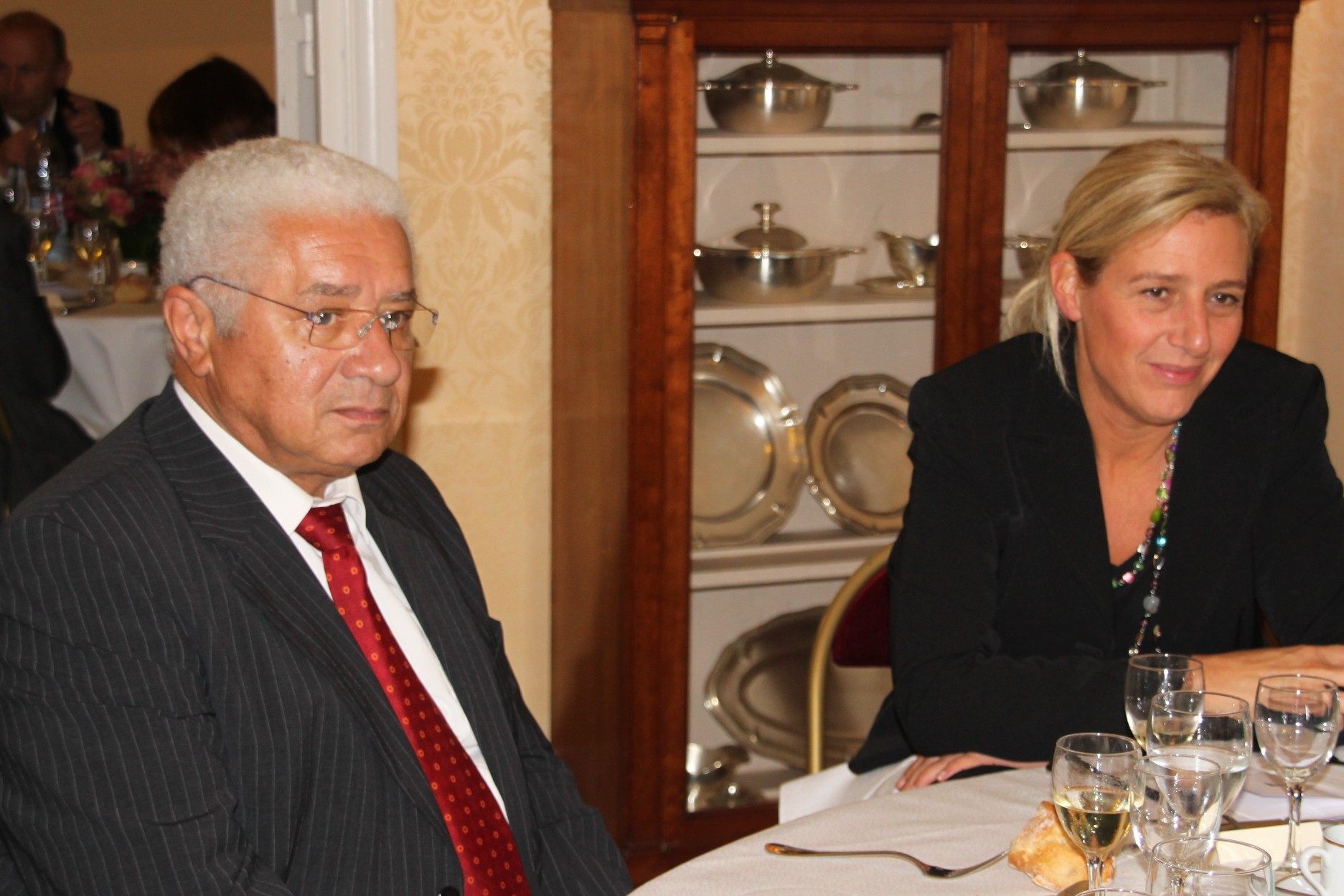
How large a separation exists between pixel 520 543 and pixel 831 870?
181 cm

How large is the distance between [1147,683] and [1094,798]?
274mm

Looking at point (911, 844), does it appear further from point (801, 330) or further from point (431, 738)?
point (801, 330)

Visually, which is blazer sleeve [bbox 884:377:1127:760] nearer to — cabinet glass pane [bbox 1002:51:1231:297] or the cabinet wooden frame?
the cabinet wooden frame

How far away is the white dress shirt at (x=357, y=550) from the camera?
1407mm

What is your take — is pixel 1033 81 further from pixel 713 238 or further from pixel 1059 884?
pixel 1059 884

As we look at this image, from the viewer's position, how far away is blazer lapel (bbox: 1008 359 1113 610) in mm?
1822

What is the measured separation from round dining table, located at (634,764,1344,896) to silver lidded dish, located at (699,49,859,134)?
4.69ft

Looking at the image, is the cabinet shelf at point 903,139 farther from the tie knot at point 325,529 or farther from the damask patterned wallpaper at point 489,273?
the tie knot at point 325,529

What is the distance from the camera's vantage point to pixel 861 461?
282 cm

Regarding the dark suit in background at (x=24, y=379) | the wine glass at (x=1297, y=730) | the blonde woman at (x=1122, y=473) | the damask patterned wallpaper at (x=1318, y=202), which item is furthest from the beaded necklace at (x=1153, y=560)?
the dark suit in background at (x=24, y=379)

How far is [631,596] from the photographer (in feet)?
8.26

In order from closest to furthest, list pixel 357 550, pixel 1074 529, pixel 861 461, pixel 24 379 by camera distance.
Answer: pixel 357 550 < pixel 1074 529 < pixel 861 461 < pixel 24 379

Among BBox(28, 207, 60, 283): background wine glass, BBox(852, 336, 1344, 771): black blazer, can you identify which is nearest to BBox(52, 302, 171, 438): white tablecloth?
BBox(28, 207, 60, 283): background wine glass

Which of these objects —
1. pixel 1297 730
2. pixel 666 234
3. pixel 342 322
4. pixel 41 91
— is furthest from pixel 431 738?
pixel 41 91
